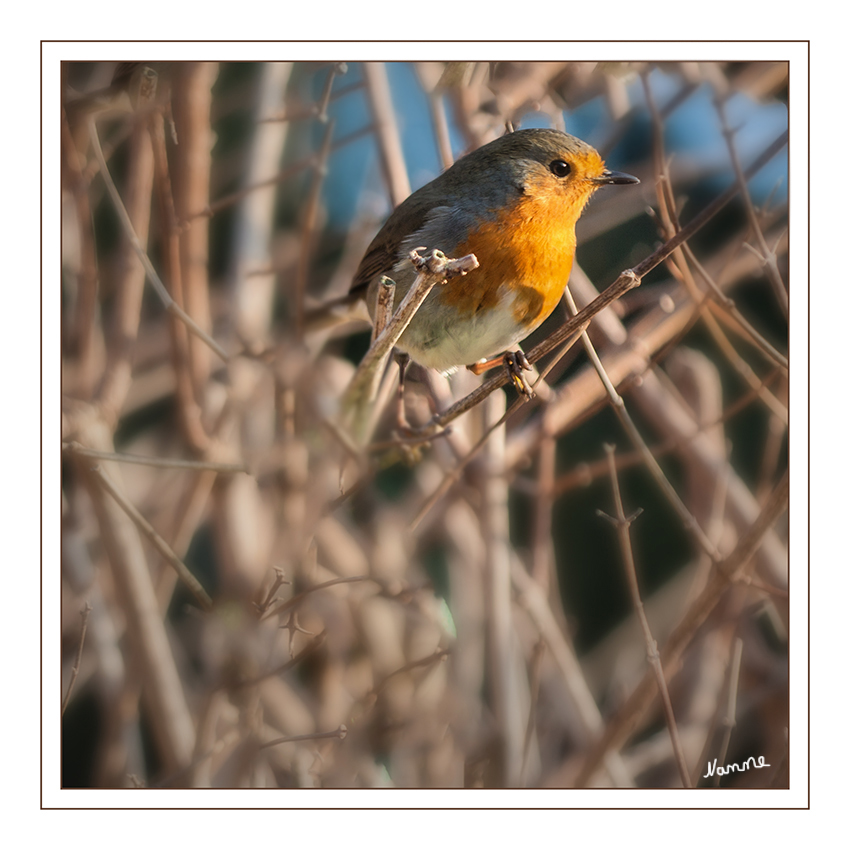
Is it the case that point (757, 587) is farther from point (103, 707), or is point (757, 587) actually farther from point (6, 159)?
point (6, 159)

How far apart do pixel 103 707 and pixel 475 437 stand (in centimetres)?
77

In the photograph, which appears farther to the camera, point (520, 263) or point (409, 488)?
point (409, 488)

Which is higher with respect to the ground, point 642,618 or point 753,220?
point 753,220

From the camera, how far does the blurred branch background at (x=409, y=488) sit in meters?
1.20

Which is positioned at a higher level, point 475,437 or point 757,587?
point 475,437

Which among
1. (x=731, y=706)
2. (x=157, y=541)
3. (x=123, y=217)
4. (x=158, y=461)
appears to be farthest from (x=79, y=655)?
(x=731, y=706)

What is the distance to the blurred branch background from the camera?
1196mm

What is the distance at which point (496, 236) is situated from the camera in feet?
3.74

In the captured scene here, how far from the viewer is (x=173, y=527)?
48.9 inches
